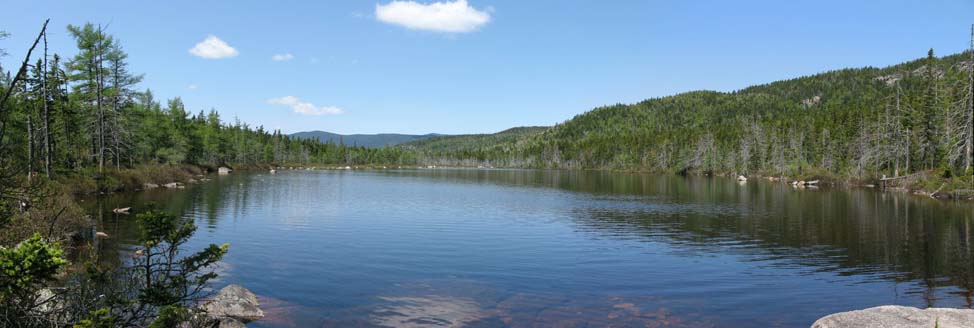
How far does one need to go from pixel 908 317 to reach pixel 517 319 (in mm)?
9010

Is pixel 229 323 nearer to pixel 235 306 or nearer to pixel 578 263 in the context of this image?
pixel 235 306

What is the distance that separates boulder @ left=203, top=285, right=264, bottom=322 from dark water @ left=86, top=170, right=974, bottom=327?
500mm

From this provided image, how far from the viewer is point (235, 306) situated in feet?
47.2

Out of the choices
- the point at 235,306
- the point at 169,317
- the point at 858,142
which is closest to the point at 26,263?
the point at 169,317

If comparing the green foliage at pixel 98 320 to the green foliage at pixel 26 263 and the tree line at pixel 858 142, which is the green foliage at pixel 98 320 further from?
the tree line at pixel 858 142

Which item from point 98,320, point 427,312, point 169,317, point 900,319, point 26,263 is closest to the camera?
point 26,263

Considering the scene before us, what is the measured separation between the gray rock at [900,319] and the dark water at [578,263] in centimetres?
195

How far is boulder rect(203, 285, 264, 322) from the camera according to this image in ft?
46.0

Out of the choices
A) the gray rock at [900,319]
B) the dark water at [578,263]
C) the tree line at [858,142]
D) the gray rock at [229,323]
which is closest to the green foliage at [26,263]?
the gray rock at [229,323]

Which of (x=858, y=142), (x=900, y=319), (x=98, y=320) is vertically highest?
(x=858, y=142)

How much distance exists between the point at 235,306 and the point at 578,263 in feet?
42.9

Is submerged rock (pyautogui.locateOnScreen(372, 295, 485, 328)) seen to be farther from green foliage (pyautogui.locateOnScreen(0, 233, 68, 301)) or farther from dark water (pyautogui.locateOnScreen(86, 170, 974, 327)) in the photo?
green foliage (pyautogui.locateOnScreen(0, 233, 68, 301))

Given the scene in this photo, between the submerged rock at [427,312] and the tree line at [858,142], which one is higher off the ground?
the tree line at [858,142]

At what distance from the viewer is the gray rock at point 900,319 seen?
475 inches
